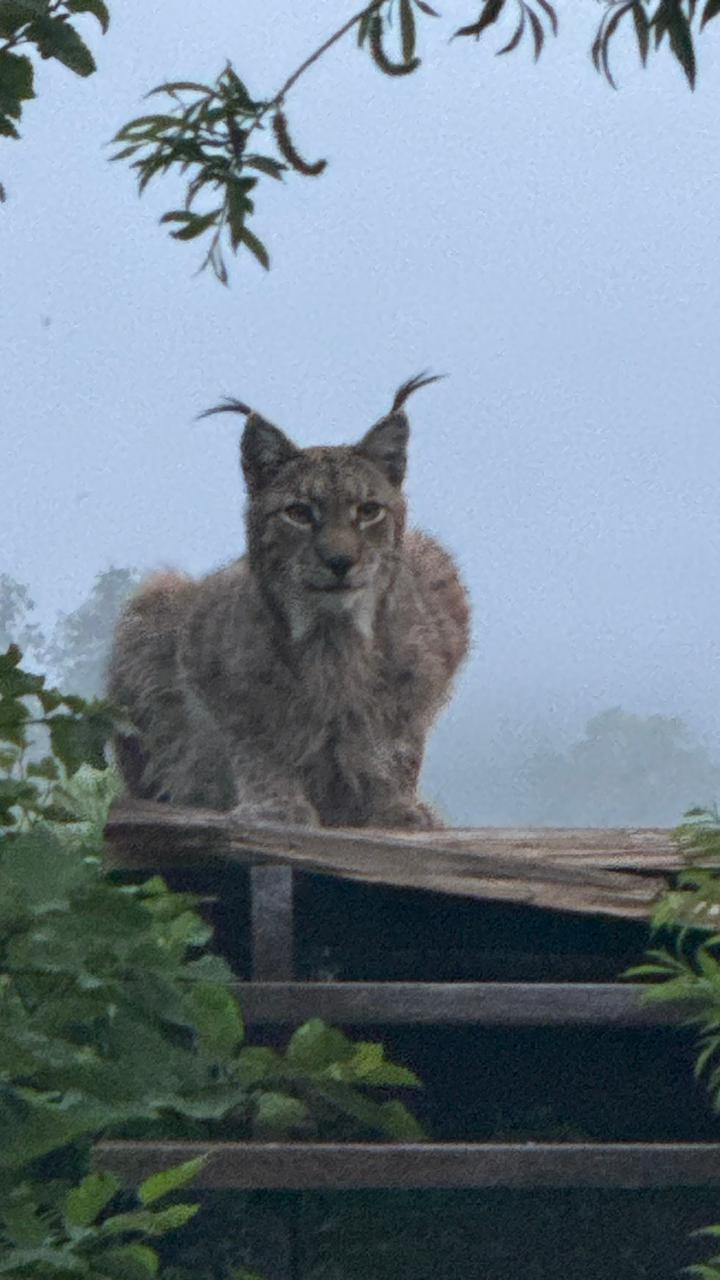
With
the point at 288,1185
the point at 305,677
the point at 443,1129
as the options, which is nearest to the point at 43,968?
the point at 288,1185

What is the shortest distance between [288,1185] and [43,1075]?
2.01 metres

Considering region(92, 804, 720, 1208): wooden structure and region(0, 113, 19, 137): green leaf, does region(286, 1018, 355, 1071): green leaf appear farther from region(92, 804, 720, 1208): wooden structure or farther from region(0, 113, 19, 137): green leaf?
region(0, 113, 19, 137): green leaf

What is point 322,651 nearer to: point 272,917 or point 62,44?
point 272,917

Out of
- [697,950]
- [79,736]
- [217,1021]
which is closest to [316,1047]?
[217,1021]

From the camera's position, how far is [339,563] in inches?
319

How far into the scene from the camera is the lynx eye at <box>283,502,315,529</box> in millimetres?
8281

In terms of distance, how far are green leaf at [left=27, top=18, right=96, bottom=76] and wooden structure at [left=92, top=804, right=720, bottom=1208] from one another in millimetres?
2972

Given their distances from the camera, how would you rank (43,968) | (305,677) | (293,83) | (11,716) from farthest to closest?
(305,677) → (293,83) → (11,716) → (43,968)

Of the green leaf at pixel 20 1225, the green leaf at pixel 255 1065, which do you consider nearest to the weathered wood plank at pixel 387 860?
the green leaf at pixel 255 1065

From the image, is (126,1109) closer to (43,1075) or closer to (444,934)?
(43,1075)

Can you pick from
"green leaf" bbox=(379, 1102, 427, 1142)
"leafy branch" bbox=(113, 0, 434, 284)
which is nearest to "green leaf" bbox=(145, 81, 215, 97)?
"leafy branch" bbox=(113, 0, 434, 284)

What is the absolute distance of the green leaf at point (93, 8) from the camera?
3752 mm

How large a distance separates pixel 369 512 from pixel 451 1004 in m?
2.73

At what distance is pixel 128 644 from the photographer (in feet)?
32.1
